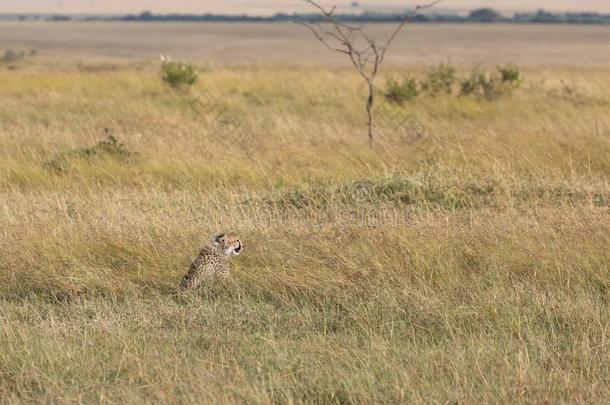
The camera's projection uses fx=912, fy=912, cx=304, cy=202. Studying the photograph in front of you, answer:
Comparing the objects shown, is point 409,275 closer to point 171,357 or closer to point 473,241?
point 473,241

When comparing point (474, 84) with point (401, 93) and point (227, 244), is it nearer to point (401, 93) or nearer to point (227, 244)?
point (401, 93)

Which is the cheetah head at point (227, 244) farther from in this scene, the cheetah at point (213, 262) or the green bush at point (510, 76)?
the green bush at point (510, 76)

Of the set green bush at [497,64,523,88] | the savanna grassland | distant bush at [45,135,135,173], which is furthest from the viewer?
green bush at [497,64,523,88]

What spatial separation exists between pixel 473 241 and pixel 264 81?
1440 cm

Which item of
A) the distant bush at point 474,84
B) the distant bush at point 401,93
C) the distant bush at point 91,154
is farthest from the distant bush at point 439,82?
the distant bush at point 91,154

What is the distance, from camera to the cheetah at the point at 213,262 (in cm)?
537

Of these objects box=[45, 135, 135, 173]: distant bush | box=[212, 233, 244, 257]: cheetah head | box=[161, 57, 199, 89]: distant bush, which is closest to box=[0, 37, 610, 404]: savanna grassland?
box=[45, 135, 135, 173]: distant bush

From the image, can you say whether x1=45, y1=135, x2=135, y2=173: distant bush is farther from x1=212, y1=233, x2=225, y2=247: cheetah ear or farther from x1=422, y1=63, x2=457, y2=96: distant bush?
x1=422, y1=63, x2=457, y2=96: distant bush

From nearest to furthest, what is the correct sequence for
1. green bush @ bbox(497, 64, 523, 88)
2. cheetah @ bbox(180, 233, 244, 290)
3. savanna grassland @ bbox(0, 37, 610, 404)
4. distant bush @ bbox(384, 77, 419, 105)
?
savanna grassland @ bbox(0, 37, 610, 404) → cheetah @ bbox(180, 233, 244, 290) → distant bush @ bbox(384, 77, 419, 105) → green bush @ bbox(497, 64, 523, 88)

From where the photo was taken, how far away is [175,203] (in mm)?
7988

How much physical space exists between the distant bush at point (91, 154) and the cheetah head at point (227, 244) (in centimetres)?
452

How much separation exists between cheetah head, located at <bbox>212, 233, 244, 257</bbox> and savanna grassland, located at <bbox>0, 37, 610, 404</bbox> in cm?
18

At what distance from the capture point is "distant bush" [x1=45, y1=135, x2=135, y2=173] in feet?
31.7

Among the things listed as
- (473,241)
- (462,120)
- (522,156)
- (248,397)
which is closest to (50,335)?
(248,397)
